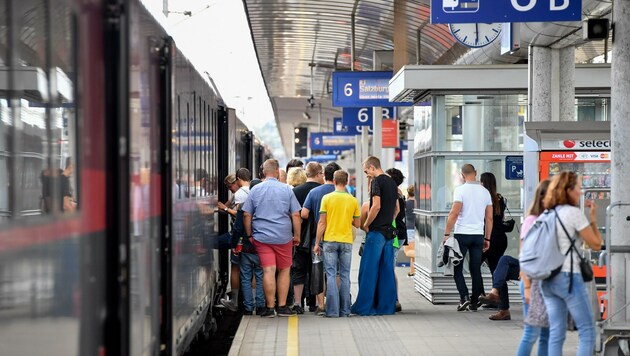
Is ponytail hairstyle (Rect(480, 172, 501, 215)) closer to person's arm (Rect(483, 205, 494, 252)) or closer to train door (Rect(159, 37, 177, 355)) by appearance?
person's arm (Rect(483, 205, 494, 252))

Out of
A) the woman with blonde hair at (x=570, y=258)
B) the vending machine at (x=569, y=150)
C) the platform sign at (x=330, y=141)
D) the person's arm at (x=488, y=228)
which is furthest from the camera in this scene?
the platform sign at (x=330, y=141)

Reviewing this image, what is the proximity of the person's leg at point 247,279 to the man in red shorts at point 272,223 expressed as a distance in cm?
39

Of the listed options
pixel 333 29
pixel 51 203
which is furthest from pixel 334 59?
pixel 51 203

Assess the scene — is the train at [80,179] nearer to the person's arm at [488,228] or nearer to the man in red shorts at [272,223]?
the man in red shorts at [272,223]

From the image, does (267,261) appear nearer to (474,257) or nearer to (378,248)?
(378,248)

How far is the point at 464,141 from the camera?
1573 cm

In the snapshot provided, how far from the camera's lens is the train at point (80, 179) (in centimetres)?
411

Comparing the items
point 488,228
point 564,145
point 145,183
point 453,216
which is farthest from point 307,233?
point 145,183

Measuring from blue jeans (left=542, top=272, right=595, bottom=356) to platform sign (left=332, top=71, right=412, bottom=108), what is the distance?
14.9m

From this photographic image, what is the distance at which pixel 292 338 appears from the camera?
40.0ft

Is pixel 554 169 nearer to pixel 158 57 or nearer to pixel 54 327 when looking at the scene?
pixel 158 57

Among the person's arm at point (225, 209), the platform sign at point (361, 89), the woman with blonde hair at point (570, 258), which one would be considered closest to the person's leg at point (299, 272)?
the person's arm at point (225, 209)

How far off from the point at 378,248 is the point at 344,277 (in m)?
0.54

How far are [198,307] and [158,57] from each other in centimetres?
364
